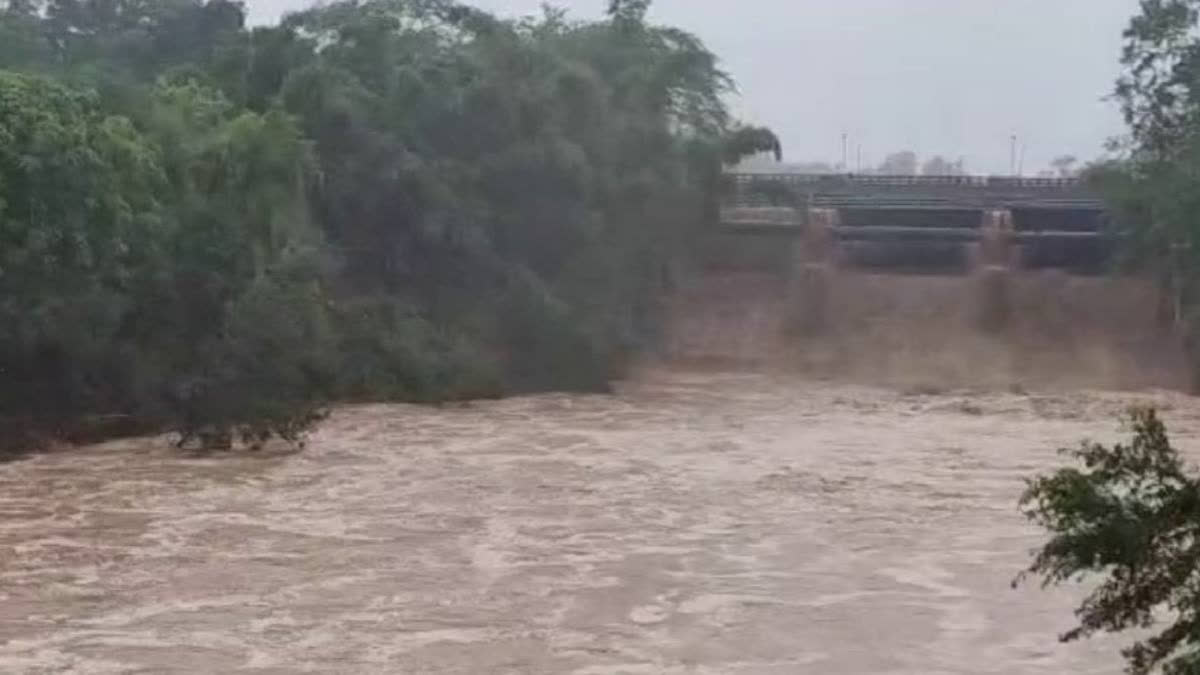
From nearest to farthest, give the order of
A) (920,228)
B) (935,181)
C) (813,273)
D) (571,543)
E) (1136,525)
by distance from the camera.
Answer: (1136,525)
(571,543)
(813,273)
(920,228)
(935,181)

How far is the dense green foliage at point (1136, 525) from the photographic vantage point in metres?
6.12

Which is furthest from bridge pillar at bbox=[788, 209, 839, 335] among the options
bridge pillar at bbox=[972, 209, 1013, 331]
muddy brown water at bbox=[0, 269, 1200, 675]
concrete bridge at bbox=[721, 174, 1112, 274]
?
muddy brown water at bbox=[0, 269, 1200, 675]

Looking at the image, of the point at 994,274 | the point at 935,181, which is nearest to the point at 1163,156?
the point at 994,274

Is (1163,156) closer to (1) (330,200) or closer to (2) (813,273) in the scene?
(2) (813,273)

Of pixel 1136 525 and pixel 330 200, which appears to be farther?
pixel 330 200

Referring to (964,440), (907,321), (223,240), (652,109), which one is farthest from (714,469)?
(907,321)

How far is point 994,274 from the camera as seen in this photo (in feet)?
118

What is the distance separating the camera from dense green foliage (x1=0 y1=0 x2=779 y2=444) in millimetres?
21641

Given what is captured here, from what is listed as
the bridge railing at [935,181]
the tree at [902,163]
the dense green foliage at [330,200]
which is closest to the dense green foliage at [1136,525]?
the dense green foliage at [330,200]

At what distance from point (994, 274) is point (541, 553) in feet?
72.0

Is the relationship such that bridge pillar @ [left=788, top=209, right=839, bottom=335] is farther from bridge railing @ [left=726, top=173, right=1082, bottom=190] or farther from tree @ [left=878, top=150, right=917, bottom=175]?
tree @ [left=878, top=150, right=917, bottom=175]

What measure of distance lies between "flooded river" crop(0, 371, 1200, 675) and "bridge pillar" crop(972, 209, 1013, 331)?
34.0ft

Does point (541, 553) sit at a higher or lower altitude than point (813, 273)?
lower

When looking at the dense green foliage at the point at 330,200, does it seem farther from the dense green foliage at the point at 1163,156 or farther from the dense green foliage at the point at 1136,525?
the dense green foliage at the point at 1136,525
